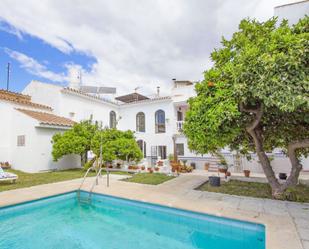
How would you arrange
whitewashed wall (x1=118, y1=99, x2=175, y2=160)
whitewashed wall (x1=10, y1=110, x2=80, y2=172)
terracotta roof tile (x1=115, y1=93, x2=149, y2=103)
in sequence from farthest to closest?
terracotta roof tile (x1=115, y1=93, x2=149, y2=103) < whitewashed wall (x1=118, y1=99, x2=175, y2=160) < whitewashed wall (x1=10, y1=110, x2=80, y2=172)

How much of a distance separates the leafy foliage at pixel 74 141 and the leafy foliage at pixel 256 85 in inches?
423

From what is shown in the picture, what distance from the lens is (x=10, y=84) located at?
26.3 metres

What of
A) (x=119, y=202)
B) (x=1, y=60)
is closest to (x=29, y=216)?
(x=119, y=202)

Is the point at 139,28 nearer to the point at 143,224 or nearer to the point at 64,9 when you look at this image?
the point at 64,9

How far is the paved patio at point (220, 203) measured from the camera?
545 centimetres

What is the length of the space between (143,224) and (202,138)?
4054 mm

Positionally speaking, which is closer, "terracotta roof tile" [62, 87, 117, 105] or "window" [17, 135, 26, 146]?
"window" [17, 135, 26, 146]

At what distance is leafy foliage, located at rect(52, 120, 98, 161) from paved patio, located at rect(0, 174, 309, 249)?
4453mm

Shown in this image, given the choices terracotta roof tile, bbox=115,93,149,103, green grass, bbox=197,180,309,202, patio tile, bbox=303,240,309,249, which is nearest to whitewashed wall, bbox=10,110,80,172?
terracotta roof tile, bbox=115,93,149,103

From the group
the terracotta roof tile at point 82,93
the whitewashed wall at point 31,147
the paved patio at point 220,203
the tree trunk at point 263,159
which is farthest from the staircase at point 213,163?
the terracotta roof tile at point 82,93

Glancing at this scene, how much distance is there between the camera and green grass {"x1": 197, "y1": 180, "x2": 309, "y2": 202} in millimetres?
8969

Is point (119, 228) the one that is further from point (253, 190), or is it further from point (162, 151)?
point (162, 151)

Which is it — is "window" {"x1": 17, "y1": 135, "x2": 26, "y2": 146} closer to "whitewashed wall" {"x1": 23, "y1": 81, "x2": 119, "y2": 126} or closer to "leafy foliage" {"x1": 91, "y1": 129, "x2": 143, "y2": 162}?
"whitewashed wall" {"x1": 23, "y1": 81, "x2": 119, "y2": 126}

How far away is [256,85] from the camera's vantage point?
678 centimetres
